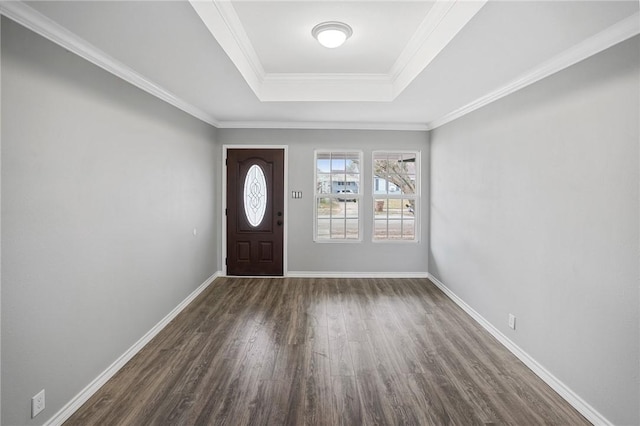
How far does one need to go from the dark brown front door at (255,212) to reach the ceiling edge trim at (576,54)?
3.13m

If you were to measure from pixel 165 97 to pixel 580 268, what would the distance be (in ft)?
12.9

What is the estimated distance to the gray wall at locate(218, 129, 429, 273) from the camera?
5.26m

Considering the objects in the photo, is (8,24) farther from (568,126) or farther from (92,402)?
(568,126)

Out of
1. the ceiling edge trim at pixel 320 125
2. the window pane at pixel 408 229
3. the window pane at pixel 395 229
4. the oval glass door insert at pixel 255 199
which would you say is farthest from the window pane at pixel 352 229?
the ceiling edge trim at pixel 320 125

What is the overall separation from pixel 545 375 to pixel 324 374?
1.72 meters

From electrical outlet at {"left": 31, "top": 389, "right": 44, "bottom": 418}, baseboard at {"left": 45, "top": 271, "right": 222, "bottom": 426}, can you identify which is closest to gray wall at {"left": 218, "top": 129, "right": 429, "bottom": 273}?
baseboard at {"left": 45, "top": 271, "right": 222, "bottom": 426}

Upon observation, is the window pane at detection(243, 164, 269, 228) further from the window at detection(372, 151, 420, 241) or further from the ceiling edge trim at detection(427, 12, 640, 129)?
the ceiling edge trim at detection(427, 12, 640, 129)

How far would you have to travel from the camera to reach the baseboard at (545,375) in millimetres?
2117

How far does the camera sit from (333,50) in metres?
3.11

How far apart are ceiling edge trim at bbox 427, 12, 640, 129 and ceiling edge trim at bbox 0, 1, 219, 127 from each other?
3279 millimetres

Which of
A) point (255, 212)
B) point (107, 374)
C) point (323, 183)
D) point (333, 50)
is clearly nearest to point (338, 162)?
point (323, 183)

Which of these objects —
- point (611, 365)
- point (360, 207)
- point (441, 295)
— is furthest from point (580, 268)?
point (360, 207)

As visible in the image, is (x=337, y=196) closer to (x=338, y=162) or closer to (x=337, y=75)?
(x=338, y=162)

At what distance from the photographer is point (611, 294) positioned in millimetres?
2029
